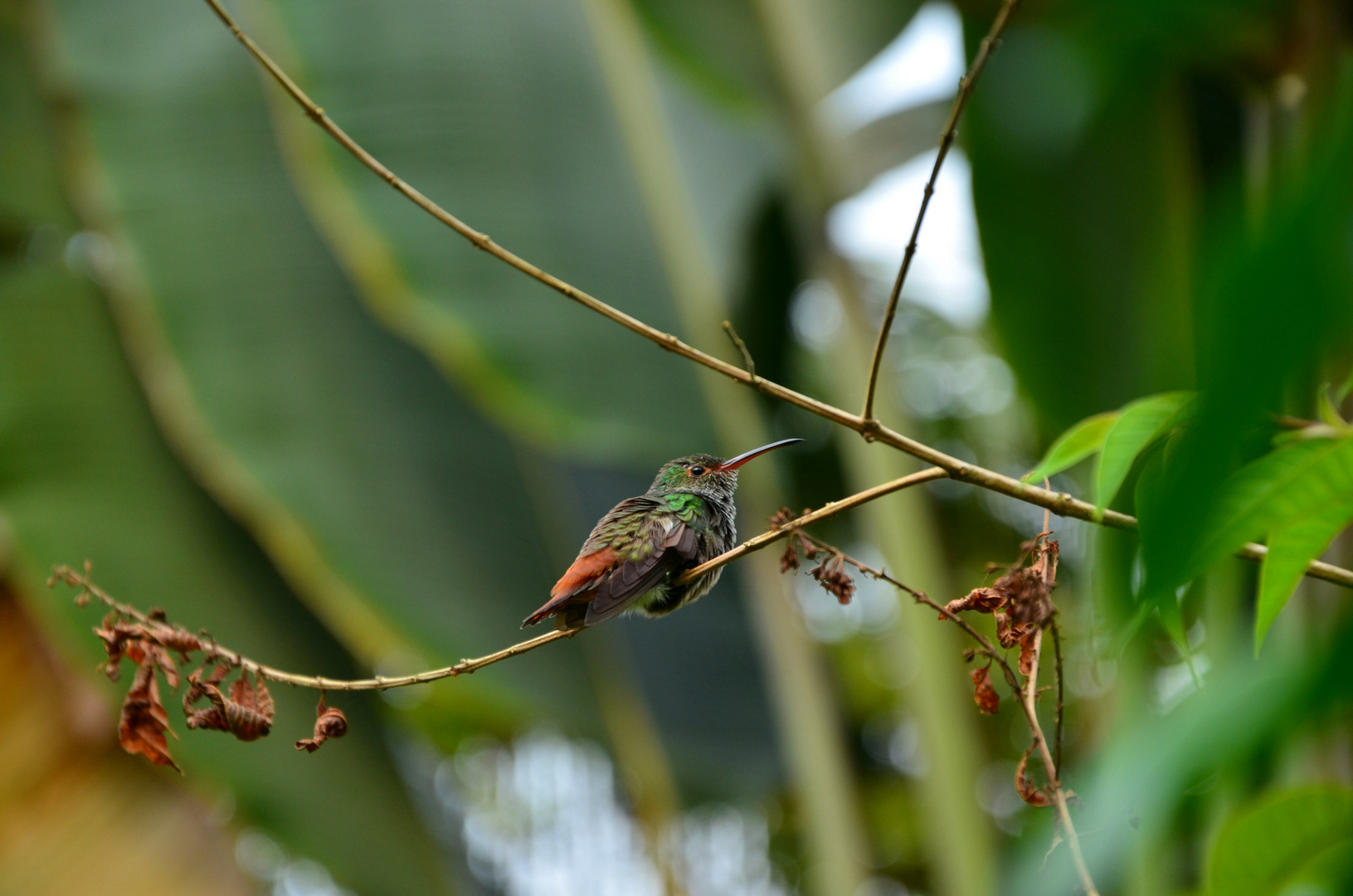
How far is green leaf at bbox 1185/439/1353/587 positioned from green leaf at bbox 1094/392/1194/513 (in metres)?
0.10

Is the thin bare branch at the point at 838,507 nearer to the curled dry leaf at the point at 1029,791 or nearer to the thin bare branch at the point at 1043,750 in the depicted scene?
the thin bare branch at the point at 1043,750

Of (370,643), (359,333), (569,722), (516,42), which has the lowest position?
(569,722)

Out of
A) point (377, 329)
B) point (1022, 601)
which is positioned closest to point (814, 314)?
point (377, 329)

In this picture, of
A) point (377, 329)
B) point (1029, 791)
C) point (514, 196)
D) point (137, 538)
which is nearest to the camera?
point (1029, 791)

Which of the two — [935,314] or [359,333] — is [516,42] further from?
[935,314]

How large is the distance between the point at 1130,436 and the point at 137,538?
5.40 metres

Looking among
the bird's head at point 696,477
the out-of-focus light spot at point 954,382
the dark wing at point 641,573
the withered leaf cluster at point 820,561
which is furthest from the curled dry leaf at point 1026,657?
the out-of-focus light spot at point 954,382

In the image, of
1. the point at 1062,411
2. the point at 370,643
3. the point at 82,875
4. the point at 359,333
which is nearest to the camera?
the point at 1062,411

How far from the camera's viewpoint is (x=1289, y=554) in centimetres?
105

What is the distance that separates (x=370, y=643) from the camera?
197 inches

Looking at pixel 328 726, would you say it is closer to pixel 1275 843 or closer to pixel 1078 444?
pixel 1078 444

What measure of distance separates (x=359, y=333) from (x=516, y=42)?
69.6 inches

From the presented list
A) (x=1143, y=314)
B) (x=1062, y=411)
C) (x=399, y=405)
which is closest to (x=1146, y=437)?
(x=1062, y=411)

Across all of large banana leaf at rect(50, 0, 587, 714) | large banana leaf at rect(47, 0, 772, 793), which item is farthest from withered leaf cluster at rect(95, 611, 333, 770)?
large banana leaf at rect(50, 0, 587, 714)
